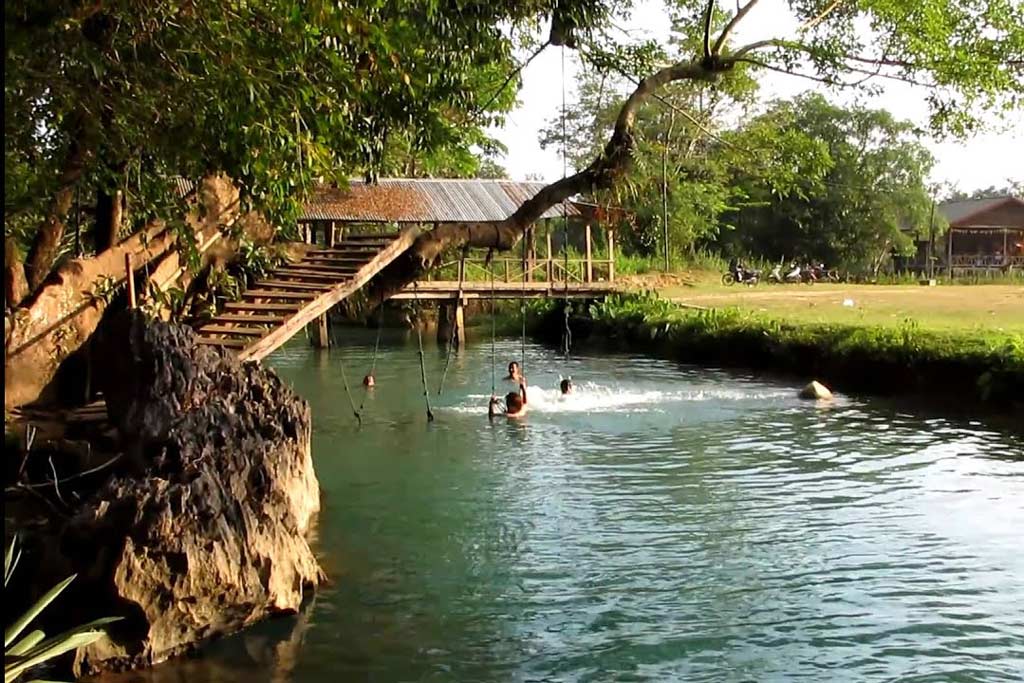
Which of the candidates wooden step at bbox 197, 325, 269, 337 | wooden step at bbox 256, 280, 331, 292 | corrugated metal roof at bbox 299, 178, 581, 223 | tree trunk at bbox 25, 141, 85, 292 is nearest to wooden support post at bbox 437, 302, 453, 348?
corrugated metal roof at bbox 299, 178, 581, 223

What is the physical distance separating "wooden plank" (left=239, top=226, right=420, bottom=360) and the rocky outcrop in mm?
1102

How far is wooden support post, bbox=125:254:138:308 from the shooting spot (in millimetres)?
10266

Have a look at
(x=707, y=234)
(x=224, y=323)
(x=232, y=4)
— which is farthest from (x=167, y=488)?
(x=707, y=234)

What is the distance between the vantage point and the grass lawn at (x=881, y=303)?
22375 mm

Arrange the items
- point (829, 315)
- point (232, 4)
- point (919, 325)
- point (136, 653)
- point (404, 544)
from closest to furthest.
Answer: point (136, 653) → point (232, 4) → point (404, 544) → point (919, 325) → point (829, 315)

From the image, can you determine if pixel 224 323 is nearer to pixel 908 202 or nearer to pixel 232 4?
pixel 232 4

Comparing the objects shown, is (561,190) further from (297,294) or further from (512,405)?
(512,405)

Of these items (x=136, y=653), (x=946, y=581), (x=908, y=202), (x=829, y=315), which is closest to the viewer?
(x=136, y=653)

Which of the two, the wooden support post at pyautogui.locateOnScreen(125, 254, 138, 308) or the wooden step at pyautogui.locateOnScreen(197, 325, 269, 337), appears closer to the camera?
the wooden support post at pyautogui.locateOnScreen(125, 254, 138, 308)

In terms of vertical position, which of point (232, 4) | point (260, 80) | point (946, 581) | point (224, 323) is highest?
point (232, 4)

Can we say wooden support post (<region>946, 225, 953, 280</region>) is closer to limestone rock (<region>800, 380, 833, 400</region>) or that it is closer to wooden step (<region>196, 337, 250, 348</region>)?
limestone rock (<region>800, 380, 833, 400</region>)

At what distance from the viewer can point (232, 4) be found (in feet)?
22.6

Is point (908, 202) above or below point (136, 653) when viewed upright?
above

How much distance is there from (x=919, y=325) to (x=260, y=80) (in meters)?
17.2
